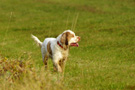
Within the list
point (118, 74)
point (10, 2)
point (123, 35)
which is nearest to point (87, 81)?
point (118, 74)

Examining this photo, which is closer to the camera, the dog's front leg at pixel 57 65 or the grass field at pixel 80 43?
the grass field at pixel 80 43

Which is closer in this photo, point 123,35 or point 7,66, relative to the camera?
point 7,66

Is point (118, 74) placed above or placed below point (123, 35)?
above

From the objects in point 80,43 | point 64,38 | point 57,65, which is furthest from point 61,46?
point 80,43

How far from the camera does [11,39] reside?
20.1 m

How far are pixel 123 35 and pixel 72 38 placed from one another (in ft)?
35.4

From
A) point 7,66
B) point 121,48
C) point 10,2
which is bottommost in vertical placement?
point 10,2

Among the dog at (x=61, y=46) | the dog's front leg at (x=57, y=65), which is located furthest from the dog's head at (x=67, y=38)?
the dog's front leg at (x=57, y=65)

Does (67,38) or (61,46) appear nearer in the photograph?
(67,38)

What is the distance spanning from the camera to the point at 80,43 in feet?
60.2

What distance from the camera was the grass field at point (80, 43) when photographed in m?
7.52

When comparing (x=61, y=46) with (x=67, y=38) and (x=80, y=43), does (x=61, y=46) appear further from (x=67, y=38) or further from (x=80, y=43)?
(x=80, y=43)

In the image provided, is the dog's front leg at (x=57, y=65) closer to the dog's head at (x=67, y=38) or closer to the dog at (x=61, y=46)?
the dog at (x=61, y=46)

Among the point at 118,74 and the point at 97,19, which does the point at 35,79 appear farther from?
the point at 97,19
